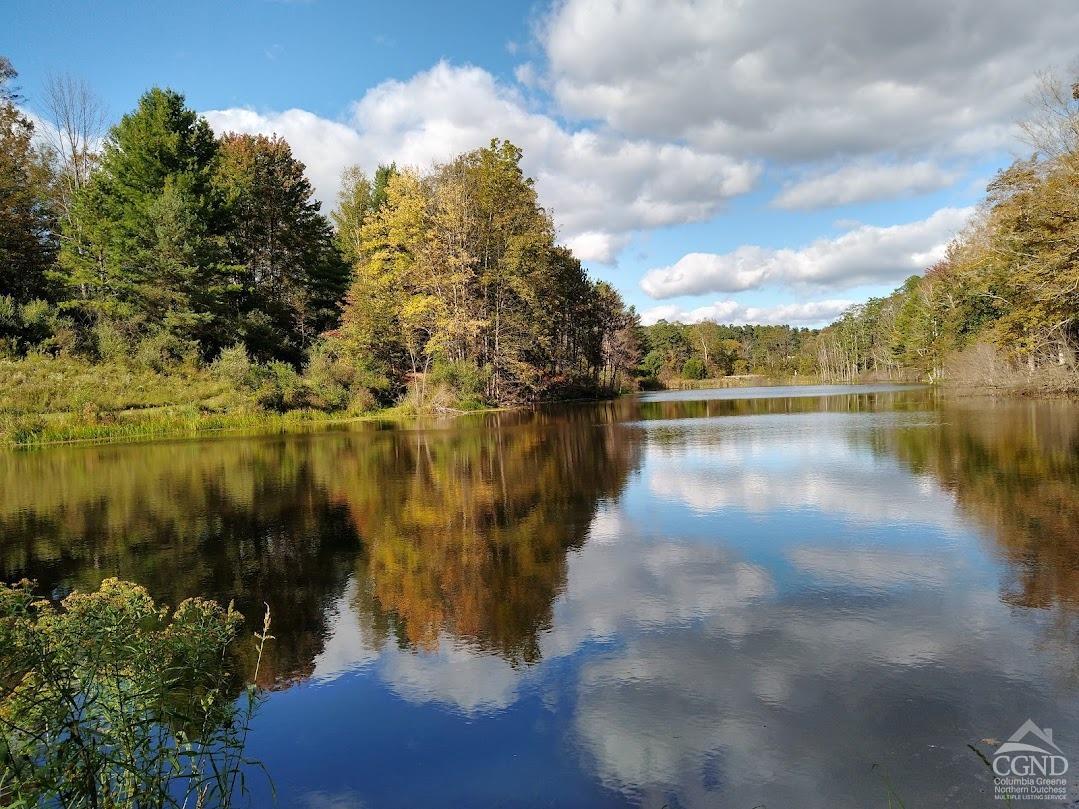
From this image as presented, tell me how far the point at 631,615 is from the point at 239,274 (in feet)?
139

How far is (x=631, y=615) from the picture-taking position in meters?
6.36

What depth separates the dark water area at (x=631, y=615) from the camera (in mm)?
3994

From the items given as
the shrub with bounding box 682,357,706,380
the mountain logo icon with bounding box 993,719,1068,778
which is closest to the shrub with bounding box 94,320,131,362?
the mountain logo icon with bounding box 993,719,1068,778

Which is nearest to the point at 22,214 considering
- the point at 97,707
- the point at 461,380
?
the point at 461,380

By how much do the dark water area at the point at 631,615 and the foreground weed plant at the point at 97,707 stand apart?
33.9 inches

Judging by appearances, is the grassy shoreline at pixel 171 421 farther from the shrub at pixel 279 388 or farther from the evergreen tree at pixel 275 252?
the evergreen tree at pixel 275 252

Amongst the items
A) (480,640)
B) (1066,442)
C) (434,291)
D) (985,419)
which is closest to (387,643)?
(480,640)

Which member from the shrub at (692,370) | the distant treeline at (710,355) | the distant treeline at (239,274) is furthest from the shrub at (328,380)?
the shrub at (692,370)

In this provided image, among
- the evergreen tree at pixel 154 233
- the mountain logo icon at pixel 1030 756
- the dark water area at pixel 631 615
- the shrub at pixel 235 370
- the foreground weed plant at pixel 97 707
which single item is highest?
the evergreen tree at pixel 154 233

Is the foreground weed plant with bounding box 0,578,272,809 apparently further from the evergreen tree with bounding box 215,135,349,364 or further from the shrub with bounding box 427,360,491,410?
the evergreen tree with bounding box 215,135,349,364

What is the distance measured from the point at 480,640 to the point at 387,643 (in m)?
0.89

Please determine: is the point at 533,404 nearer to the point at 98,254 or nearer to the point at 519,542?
the point at 98,254

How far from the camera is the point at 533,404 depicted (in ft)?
150

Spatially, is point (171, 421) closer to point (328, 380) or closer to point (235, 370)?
point (235, 370)
